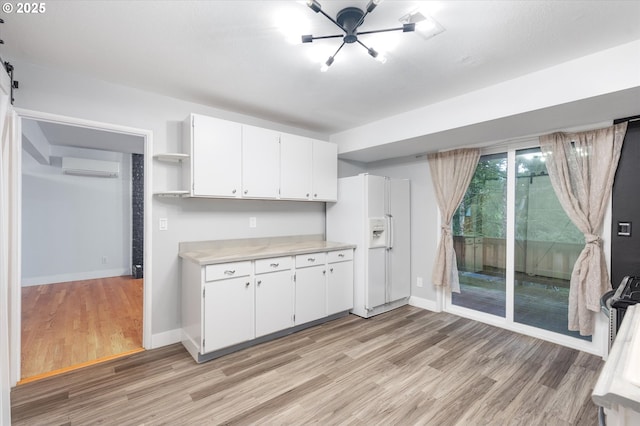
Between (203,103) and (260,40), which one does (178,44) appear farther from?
(203,103)

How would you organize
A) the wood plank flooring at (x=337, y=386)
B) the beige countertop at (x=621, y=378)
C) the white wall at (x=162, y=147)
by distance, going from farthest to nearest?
1. the white wall at (x=162, y=147)
2. the wood plank flooring at (x=337, y=386)
3. the beige countertop at (x=621, y=378)

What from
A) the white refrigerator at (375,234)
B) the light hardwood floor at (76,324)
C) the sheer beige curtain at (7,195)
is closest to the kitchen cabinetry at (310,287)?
the white refrigerator at (375,234)

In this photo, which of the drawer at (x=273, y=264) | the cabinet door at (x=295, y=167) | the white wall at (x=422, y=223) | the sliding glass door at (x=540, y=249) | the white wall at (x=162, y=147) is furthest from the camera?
the white wall at (x=422, y=223)

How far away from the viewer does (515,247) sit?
329 centimetres

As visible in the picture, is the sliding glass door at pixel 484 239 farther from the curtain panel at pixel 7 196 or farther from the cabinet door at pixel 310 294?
the curtain panel at pixel 7 196

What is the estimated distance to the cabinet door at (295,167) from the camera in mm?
3369

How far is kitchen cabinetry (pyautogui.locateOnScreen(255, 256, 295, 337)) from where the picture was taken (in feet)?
9.36

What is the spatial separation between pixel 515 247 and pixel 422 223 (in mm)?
1129

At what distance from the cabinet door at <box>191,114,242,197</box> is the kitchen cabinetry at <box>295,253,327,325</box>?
107 centimetres

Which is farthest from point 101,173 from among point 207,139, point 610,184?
point 610,184

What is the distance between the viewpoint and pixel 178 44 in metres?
2.00

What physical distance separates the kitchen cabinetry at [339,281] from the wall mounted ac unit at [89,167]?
16.7 ft

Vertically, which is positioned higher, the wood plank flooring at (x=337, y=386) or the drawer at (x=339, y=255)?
the drawer at (x=339, y=255)

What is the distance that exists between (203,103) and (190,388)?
2675 millimetres
